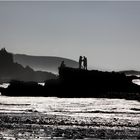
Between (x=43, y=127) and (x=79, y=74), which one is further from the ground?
(x=79, y=74)

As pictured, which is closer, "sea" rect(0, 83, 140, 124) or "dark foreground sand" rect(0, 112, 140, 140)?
"dark foreground sand" rect(0, 112, 140, 140)

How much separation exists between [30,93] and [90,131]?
101537 millimetres

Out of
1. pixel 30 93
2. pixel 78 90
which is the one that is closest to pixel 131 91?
pixel 78 90

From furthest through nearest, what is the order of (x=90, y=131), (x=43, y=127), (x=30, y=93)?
(x=30, y=93) < (x=43, y=127) < (x=90, y=131)

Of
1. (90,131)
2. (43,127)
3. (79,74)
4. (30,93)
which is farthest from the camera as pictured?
(30,93)

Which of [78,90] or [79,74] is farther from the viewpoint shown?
[78,90]

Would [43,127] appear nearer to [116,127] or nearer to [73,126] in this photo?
[73,126]

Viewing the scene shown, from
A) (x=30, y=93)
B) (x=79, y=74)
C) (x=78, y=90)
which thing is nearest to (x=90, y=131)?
(x=79, y=74)

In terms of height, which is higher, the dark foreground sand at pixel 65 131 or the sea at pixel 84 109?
the sea at pixel 84 109

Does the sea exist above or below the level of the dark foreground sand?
above

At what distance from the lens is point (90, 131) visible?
51.6m

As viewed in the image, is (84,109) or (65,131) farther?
(84,109)

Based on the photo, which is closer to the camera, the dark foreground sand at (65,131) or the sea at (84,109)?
the dark foreground sand at (65,131)

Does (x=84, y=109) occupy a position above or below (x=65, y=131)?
above
